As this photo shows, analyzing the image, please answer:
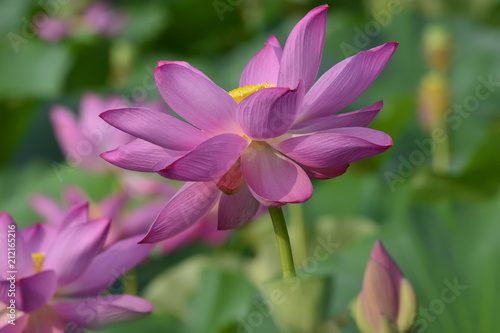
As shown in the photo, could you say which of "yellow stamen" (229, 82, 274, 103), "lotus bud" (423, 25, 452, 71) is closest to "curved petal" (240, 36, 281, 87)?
"yellow stamen" (229, 82, 274, 103)

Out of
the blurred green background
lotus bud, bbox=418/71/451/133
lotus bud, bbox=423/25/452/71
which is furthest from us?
lotus bud, bbox=423/25/452/71

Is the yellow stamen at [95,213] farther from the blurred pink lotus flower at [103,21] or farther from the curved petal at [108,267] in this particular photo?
the blurred pink lotus flower at [103,21]

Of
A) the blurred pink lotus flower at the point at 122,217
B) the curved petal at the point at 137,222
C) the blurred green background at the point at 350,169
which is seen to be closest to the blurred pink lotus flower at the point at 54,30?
the blurred green background at the point at 350,169

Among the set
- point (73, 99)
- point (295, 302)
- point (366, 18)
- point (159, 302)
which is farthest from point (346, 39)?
point (295, 302)

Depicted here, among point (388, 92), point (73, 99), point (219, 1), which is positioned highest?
point (219, 1)

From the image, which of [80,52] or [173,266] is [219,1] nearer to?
[80,52]

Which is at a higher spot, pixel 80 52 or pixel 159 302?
pixel 80 52

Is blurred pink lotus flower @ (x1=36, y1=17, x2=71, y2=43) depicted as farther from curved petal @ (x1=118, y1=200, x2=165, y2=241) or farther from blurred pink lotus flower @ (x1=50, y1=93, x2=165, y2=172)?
curved petal @ (x1=118, y1=200, x2=165, y2=241)
